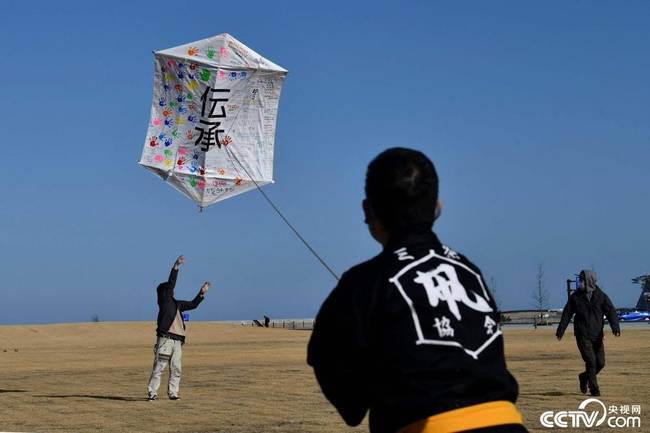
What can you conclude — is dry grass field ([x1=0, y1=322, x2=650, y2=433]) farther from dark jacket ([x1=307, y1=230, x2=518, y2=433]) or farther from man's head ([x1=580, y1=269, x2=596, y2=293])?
dark jacket ([x1=307, y1=230, x2=518, y2=433])

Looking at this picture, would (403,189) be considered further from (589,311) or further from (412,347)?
(589,311)

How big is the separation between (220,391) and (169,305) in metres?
2.57

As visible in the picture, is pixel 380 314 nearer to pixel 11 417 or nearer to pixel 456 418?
pixel 456 418

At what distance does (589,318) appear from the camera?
645 inches

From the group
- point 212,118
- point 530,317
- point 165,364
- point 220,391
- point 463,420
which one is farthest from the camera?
point 530,317

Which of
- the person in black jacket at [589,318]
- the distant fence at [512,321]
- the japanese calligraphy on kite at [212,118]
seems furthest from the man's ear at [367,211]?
the distant fence at [512,321]

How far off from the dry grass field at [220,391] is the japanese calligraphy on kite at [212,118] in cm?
297

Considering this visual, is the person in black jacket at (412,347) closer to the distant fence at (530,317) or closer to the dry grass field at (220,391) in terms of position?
the dry grass field at (220,391)

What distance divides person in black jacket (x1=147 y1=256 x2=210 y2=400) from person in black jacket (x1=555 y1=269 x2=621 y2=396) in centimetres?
580

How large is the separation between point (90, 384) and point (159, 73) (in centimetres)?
1020

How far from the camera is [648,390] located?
53.8ft

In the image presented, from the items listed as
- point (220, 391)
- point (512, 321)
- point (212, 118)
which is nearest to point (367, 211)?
point (212, 118)

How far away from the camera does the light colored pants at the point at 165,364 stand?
659 inches

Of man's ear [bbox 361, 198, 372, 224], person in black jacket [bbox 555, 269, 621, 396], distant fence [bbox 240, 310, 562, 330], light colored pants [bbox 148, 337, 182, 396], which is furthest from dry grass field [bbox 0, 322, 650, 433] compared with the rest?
distant fence [bbox 240, 310, 562, 330]
